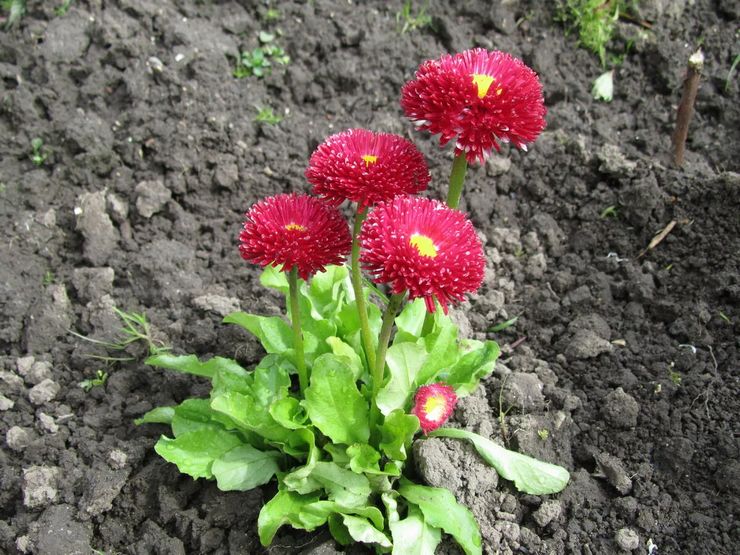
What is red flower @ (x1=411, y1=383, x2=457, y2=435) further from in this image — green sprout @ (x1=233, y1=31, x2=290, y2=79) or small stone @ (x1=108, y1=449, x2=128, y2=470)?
green sprout @ (x1=233, y1=31, x2=290, y2=79)

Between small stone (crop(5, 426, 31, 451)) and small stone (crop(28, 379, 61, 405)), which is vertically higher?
small stone (crop(28, 379, 61, 405))

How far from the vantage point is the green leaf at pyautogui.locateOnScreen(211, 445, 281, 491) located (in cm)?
298

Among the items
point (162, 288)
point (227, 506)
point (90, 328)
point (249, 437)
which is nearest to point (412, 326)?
point (249, 437)

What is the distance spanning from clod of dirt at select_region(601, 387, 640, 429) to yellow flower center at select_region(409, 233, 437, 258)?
4.87ft

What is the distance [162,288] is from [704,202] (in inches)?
116

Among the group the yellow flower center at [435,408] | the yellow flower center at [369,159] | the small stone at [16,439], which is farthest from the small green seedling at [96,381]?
the yellow flower center at [369,159]

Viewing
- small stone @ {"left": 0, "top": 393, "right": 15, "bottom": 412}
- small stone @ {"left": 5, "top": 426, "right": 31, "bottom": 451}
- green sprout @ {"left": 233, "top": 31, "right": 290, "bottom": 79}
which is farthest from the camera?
green sprout @ {"left": 233, "top": 31, "right": 290, "bottom": 79}

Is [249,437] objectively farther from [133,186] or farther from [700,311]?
[700,311]

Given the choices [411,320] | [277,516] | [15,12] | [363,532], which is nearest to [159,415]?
[277,516]

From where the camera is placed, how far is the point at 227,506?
3150 mm

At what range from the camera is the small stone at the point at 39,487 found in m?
3.15

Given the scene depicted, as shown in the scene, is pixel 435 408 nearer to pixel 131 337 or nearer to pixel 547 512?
pixel 547 512

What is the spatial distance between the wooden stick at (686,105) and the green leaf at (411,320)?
2076 millimetres

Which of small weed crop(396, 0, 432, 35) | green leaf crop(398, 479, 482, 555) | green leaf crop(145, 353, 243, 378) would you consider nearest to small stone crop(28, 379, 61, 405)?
green leaf crop(145, 353, 243, 378)
